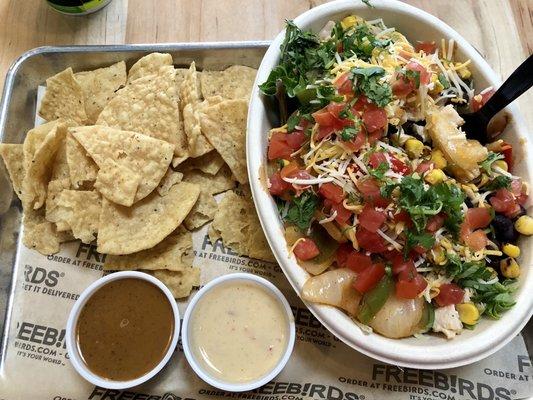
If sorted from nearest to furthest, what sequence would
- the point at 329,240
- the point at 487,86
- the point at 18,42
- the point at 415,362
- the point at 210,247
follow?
→ 1. the point at 415,362
2. the point at 329,240
3. the point at 487,86
4. the point at 210,247
5. the point at 18,42

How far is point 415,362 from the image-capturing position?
A: 75.0 inches

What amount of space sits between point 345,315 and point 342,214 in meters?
0.38

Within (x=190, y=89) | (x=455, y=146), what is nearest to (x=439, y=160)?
(x=455, y=146)

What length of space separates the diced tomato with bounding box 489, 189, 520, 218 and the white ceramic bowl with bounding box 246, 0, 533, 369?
0.41 feet

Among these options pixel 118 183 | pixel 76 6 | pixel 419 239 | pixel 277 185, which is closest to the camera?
pixel 419 239

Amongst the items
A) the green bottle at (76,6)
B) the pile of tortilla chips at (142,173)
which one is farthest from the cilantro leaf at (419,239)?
the green bottle at (76,6)

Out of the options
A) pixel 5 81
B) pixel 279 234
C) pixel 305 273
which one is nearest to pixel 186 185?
pixel 279 234

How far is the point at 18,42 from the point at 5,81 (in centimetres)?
31

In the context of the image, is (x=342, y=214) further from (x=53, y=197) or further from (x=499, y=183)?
(x=53, y=197)

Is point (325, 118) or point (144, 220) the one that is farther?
point (144, 220)

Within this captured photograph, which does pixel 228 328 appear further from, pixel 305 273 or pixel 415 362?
pixel 415 362

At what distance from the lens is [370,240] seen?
189cm

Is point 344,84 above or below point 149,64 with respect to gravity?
above

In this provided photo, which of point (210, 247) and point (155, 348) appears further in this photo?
point (210, 247)
